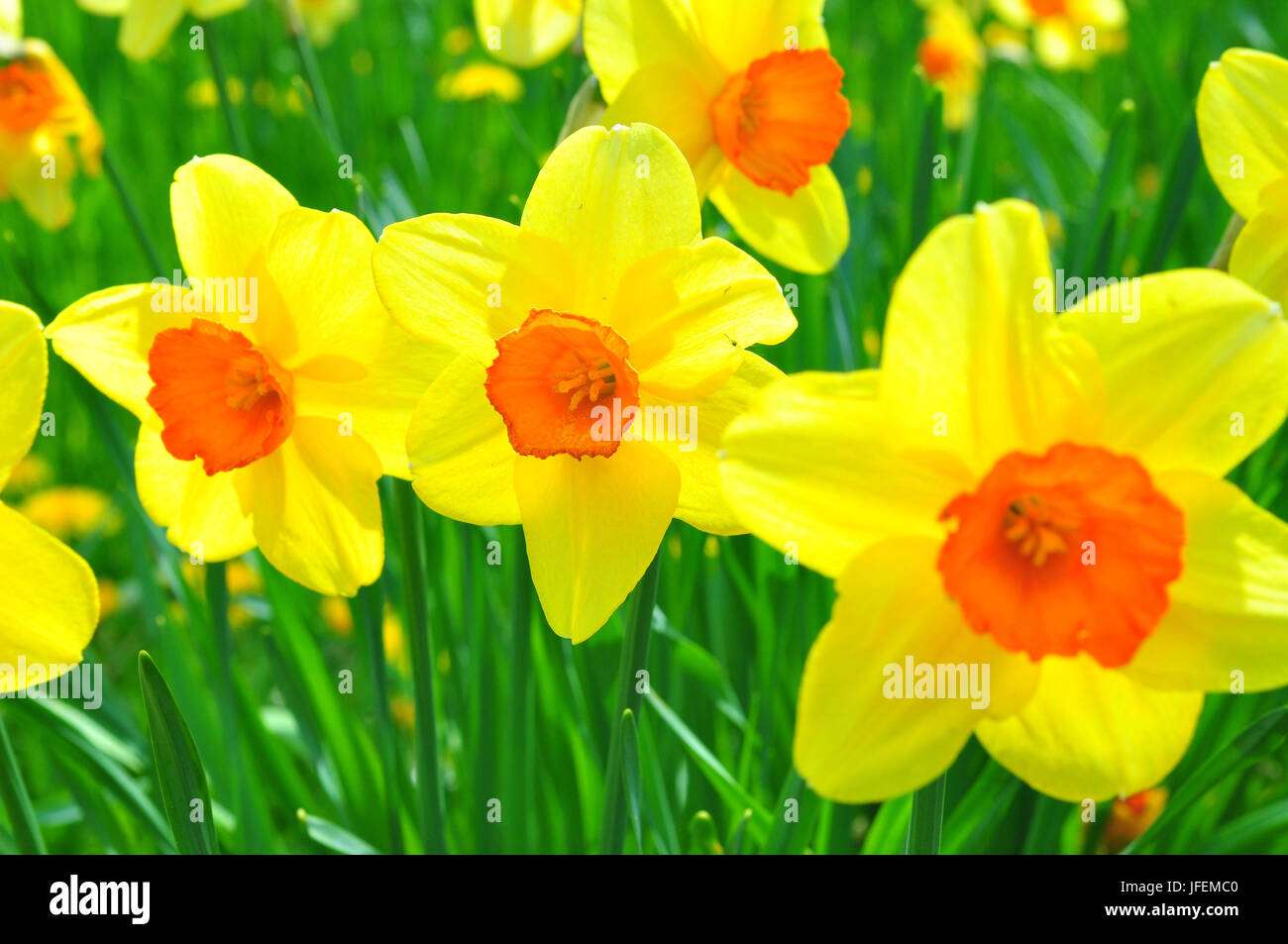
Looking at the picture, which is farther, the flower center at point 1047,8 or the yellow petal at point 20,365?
the flower center at point 1047,8

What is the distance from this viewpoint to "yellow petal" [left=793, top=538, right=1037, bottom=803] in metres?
0.83

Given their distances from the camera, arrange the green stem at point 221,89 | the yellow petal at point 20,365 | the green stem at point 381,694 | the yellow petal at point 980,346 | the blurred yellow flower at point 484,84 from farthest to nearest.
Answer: the blurred yellow flower at point 484,84, the green stem at point 221,89, the green stem at point 381,694, the yellow petal at point 20,365, the yellow petal at point 980,346

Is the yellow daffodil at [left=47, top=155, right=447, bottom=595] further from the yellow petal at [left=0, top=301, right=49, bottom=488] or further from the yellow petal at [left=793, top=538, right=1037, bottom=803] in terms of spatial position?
the yellow petal at [left=793, top=538, right=1037, bottom=803]

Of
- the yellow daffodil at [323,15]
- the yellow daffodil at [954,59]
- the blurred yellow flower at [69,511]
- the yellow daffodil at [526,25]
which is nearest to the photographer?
the yellow daffodil at [526,25]

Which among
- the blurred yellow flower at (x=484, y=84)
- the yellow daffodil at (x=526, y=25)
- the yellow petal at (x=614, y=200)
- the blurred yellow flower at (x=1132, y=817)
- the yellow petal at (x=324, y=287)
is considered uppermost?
the blurred yellow flower at (x=484, y=84)

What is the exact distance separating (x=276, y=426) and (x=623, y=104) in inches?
21.4

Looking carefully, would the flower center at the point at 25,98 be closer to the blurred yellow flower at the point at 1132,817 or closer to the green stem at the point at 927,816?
the green stem at the point at 927,816

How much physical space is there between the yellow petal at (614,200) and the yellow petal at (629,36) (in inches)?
13.3

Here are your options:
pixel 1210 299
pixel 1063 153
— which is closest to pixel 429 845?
pixel 1210 299

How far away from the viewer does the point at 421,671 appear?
130 cm

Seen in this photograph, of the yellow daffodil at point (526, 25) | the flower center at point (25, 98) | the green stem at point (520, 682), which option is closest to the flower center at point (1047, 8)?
the yellow daffodil at point (526, 25)

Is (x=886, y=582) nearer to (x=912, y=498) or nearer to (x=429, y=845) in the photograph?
(x=912, y=498)

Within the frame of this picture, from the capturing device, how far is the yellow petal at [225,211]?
1.07 metres

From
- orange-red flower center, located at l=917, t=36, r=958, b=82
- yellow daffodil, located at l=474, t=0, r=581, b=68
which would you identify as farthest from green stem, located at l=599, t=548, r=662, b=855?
orange-red flower center, located at l=917, t=36, r=958, b=82
